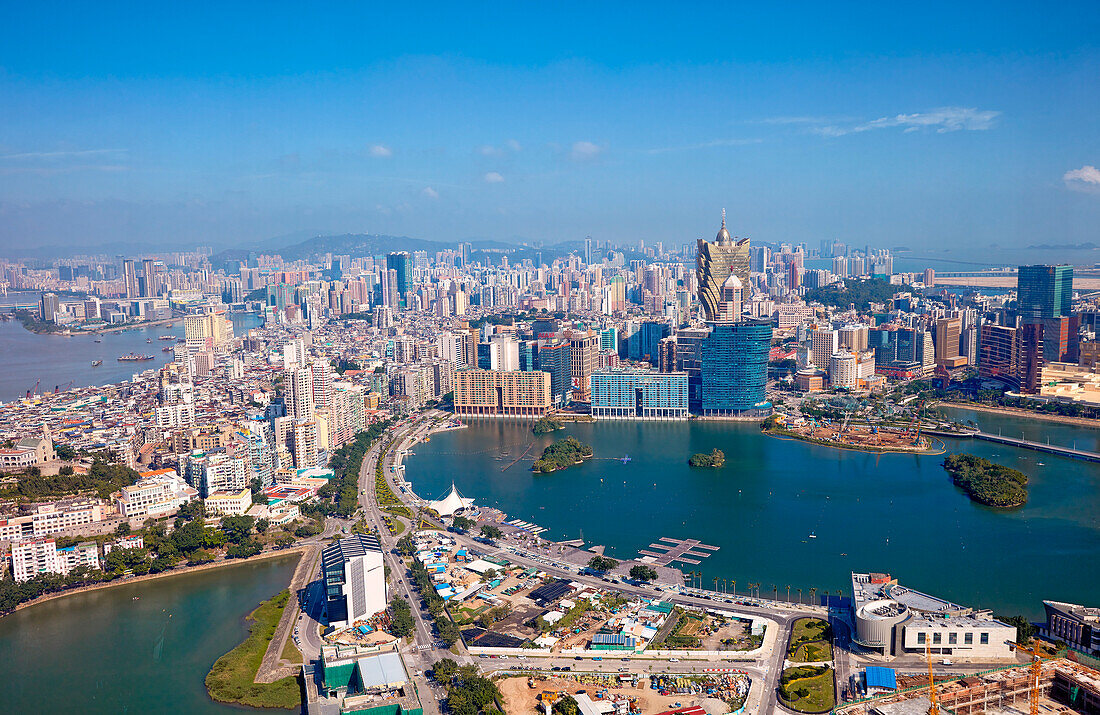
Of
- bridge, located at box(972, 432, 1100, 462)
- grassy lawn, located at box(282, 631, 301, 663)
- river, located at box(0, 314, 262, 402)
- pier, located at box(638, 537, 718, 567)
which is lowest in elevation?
grassy lawn, located at box(282, 631, 301, 663)

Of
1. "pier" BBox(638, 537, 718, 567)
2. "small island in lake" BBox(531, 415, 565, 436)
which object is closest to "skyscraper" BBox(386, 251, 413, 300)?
"small island in lake" BBox(531, 415, 565, 436)

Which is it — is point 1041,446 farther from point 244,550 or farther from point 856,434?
point 244,550

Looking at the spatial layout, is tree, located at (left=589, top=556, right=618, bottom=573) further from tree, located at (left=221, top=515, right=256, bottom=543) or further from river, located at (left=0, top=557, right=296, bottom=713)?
tree, located at (left=221, top=515, right=256, bottom=543)

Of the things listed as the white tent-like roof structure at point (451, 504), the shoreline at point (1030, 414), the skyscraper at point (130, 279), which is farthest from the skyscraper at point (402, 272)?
the white tent-like roof structure at point (451, 504)

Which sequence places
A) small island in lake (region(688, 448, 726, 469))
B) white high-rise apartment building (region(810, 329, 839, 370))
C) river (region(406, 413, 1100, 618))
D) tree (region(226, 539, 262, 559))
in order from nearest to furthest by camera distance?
river (region(406, 413, 1100, 618)), tree (region(226, 539, 262, 559)), small island in lake (region(688, 448, 726, 469)), white high-rise apartment building (region(810, 329, 839, 370))

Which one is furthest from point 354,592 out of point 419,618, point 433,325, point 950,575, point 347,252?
point 347,252
